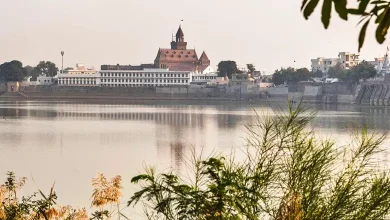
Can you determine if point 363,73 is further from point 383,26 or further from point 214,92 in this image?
point 383,26

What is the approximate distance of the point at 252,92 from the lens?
6819cm

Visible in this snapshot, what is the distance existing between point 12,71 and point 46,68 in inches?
495

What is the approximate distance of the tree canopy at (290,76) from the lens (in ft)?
221

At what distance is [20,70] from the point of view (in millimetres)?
78125

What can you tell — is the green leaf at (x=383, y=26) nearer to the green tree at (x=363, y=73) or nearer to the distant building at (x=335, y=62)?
the green tree at (x=363, y=73)

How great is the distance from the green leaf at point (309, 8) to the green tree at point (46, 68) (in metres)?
88.3

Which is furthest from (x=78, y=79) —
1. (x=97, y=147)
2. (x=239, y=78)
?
(x=97, y=147)

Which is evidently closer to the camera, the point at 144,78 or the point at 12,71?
the point at 12,71

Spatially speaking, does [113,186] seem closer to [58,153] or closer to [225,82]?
[58,153]

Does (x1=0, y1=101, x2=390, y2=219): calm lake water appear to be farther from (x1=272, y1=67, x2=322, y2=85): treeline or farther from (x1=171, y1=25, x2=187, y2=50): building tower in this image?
(x1=171, y1=25, x2=187, y2=50): building tower

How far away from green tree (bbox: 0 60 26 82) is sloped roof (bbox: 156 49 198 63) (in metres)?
14.8

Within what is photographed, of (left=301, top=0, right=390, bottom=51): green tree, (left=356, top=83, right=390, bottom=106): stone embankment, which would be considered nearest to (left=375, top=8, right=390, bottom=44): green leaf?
(left=301, top=0, right=390, bottom=51): green tree

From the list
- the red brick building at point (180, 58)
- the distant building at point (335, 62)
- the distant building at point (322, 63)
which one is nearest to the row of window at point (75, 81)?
the red brick building at point (180, 58)

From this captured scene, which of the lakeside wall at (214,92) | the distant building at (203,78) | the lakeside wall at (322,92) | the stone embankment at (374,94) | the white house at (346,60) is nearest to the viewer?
the stone embankment at (374,94)
